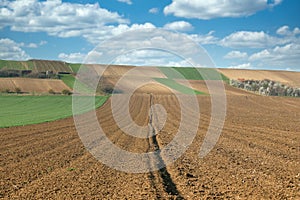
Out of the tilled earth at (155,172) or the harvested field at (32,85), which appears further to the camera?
the harvested field at (32,85)

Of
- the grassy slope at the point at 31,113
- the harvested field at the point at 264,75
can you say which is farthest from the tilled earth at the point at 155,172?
the harvested field at the point at 264,75

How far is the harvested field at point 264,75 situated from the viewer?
10550 centimetres

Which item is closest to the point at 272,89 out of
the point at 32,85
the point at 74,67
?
the point at 32,85

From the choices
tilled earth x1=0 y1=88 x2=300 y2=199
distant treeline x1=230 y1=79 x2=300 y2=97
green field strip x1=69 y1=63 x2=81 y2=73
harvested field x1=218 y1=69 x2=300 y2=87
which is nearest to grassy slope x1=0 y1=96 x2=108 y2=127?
tilled earth x1=0 y1=88 x2=300 y2=199

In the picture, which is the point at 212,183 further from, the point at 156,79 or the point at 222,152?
the point at 156,79

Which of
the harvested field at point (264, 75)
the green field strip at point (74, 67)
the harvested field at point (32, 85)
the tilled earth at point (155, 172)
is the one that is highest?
the green field strip at point (74, 67)

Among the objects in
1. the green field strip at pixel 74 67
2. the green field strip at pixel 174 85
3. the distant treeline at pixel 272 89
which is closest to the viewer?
the green field strip at pixel 174 85

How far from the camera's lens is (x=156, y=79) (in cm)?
7050

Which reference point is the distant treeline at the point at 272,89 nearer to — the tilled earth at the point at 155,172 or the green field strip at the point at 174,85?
the green field strip at the point at 174,85

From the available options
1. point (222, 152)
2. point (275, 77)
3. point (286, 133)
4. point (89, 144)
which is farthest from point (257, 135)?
point (275, 77)

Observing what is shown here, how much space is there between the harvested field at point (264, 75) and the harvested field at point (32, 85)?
5297cm

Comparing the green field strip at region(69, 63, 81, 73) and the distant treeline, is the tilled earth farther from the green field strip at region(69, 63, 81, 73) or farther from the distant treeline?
the green field strip at region(69, 63, 81, 73)

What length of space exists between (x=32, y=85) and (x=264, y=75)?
69929 millimetres

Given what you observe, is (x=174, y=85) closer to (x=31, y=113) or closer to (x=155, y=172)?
(x=31, y=113)
